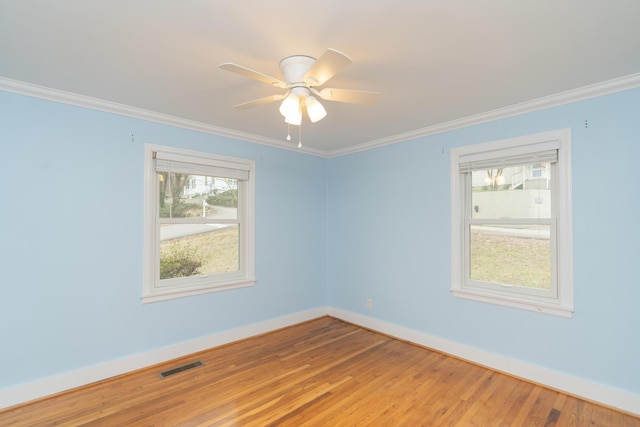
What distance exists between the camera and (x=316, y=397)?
2.53m

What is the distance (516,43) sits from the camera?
6.11 ft

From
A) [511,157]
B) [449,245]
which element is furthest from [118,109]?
[511,157]

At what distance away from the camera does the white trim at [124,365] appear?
2.41 metres

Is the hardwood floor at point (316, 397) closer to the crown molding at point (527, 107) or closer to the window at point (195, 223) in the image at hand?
the window at point (195, 223)

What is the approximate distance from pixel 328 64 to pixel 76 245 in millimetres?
2587

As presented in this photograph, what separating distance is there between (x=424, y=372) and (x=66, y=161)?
367 cm

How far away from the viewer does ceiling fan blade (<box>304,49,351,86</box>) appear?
1.49 meters

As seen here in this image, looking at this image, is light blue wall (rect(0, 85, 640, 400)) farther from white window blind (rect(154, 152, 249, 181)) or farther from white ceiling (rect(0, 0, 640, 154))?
white ceiling (rect(0, 0, 640, 154))

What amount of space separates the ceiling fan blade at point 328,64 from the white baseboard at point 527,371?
294cm

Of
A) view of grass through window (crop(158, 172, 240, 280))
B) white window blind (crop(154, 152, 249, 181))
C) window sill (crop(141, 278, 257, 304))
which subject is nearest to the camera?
window sill (crop(141, 278, 257, 304))

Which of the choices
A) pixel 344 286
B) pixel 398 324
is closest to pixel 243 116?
pixel 344 286

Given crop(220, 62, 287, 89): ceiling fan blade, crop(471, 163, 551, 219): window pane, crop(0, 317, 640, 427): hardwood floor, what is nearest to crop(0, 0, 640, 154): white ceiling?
crop(220, 62, 287, 89): ceiling fan blade

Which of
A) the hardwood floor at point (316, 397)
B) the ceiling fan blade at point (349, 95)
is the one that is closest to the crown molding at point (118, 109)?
the ceiling fan blade at point (349, 95)

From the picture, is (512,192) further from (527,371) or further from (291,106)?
(291,106)
